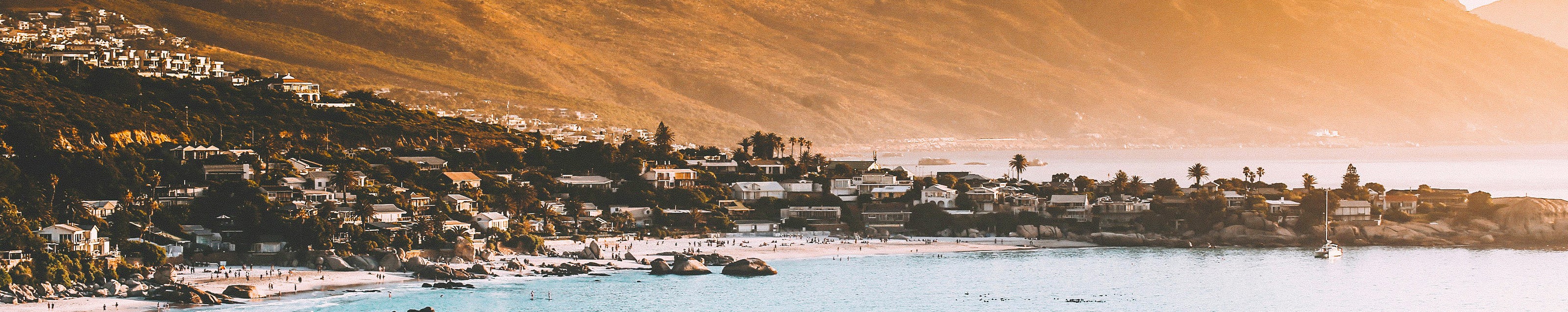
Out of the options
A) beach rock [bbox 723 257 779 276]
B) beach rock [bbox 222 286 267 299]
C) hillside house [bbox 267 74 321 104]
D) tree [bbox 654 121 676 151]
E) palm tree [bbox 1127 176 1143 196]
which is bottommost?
beach rock [bbox 222 286 267 299]

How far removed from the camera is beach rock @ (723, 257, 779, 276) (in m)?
73.2

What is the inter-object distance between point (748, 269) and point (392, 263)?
1455cm

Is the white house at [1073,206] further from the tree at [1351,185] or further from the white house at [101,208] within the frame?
the white house at [101,208]

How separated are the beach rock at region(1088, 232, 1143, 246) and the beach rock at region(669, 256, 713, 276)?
2540 centimetres

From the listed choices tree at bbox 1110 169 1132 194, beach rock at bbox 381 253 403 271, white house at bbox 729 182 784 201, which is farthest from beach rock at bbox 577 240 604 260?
tree at bbox 1110 169 1132 194

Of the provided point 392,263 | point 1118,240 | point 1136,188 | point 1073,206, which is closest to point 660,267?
point 392,263

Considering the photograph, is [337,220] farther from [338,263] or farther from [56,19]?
[56,19]

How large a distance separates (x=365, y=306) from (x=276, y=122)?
51786 mm

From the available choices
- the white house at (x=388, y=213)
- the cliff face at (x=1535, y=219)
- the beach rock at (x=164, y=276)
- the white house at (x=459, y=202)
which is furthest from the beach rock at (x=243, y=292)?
the cliff face at (x=1535, y=219)

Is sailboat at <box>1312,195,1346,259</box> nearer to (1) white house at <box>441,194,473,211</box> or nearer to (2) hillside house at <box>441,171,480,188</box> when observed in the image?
(1) white house at <box>441,194,473,211</box>

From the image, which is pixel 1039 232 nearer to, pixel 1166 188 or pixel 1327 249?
pixel 1166 188

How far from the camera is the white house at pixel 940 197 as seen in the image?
98.2 metres

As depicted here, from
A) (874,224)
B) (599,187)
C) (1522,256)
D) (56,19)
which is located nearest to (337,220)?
(599,187)

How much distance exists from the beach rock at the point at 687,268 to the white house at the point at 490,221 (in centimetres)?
1090
